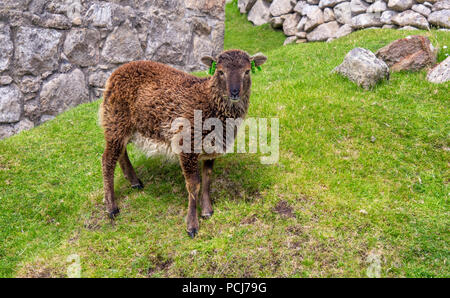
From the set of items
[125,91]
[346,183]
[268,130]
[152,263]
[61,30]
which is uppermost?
[61,30]

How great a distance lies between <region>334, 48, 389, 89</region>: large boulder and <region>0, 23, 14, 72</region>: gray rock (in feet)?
21.6

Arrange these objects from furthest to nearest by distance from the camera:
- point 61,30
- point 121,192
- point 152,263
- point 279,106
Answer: point 61,30
point 279,106
point 121,192
point 152,263

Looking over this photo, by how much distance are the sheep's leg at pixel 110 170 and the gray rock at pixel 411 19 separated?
9496 millimetres

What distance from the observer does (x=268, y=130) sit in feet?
21.4

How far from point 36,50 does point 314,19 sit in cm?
891

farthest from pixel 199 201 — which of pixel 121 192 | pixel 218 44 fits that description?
pixel 218 44

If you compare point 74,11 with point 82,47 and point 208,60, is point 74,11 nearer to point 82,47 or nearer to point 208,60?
point 82,47

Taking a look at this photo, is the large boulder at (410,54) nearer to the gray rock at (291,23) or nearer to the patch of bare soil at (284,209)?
the patch of bare soil at (284,209)

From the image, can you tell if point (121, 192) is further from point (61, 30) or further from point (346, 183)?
point (61, 30)

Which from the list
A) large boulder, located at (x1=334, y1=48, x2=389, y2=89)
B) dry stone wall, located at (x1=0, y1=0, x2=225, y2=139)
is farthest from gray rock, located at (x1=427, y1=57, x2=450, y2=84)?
dry stone wall, located at (x1=0, y1=0, x2=225, y2=139)

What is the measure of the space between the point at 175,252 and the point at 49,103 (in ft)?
17.4

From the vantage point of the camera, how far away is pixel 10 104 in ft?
25.1

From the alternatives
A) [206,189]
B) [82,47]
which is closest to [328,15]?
[82,47]
